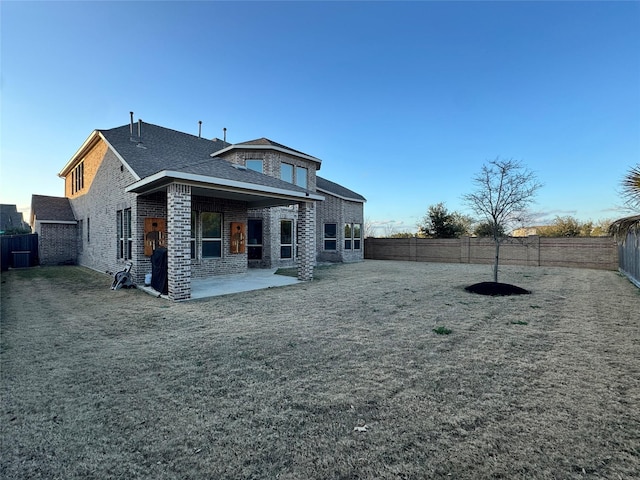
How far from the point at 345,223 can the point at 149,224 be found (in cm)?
1246

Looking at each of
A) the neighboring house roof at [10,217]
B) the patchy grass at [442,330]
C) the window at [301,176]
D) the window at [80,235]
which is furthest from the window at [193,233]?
the neighboring house roof at [10,217]

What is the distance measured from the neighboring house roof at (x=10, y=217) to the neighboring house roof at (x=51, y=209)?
20696 millimetres

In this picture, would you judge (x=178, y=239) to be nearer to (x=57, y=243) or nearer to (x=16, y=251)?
(x=57, y=243)

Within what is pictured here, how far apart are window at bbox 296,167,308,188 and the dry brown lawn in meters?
11.0

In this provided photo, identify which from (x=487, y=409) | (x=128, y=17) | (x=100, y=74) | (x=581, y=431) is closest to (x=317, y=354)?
(x=487, y=409)

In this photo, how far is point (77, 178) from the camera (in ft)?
57.4

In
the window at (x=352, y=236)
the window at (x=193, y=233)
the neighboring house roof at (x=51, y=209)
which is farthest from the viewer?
the window at (x=352, y=236)

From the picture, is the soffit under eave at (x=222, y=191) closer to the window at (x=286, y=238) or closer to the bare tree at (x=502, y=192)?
the window at (x=286, y=238)

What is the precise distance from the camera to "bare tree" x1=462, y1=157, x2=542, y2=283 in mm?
9320

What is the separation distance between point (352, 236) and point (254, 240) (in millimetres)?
7802

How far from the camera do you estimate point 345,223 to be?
1988cm

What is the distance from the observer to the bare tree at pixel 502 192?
9320mm

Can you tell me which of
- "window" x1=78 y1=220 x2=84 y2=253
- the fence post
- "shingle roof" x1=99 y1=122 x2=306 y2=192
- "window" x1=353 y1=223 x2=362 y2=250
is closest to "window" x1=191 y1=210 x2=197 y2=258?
"shingle roof" x1=99 y1=122 x2=306 y2=192

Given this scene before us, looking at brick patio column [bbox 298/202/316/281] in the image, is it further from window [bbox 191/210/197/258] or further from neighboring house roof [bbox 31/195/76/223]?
neighboring house roof [bbox 31/195/76/223]
